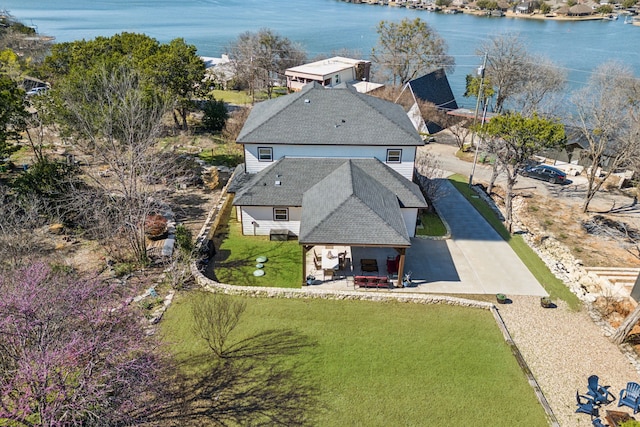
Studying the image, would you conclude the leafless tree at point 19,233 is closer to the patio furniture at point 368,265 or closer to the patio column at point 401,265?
the patio furniture at point 368,265

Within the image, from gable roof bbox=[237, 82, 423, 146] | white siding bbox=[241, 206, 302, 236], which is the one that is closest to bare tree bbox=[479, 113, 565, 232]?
gable roof bbox=[237, 82, 423, 146]

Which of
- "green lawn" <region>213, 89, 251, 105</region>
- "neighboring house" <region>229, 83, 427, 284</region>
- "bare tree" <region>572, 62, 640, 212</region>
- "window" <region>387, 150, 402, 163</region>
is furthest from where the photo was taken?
"green lawn" <region>213, 89, 251, 105</region>

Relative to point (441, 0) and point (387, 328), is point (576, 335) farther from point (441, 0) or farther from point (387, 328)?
point (441, 0)

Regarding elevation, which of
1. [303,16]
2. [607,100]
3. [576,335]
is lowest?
[576,335]

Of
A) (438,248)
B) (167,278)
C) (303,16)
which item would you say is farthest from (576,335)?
(303,16)

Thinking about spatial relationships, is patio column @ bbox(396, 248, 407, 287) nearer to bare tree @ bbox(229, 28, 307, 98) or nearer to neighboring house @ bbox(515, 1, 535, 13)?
bare tree @ bbox(229, 28, 307, 98)

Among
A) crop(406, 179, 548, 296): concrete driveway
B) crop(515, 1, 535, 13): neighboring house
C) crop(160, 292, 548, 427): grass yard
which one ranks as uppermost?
crop(515, 1, 535, 13): neighboring house

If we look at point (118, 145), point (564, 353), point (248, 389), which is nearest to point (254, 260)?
point (248, 389)
